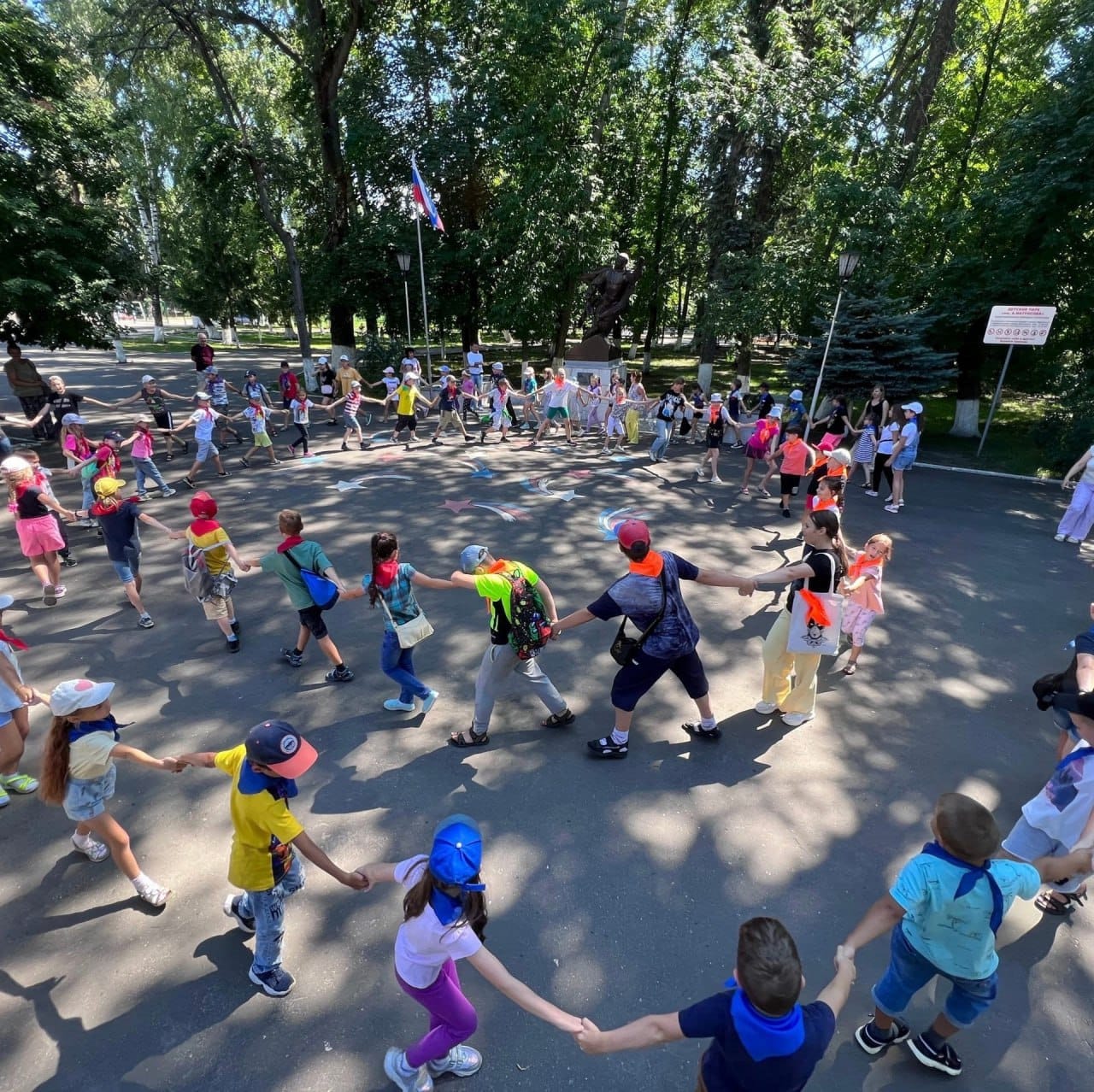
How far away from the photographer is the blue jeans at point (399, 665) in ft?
16.5

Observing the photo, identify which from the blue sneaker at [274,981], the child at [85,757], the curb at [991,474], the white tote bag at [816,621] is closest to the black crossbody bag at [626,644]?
the white tote bag at [816,621]

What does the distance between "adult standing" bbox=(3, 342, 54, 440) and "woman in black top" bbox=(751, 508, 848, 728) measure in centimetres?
1483

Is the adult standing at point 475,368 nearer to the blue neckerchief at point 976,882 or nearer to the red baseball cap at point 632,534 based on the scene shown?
the red baseball cap at point 632,534

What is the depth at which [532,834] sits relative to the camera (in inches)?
165

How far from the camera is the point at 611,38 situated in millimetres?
20281

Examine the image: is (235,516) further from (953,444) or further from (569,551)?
(953,444)

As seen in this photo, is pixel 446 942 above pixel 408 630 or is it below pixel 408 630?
above

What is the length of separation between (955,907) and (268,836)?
9.73ft

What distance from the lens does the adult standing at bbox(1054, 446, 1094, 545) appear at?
30.9ft

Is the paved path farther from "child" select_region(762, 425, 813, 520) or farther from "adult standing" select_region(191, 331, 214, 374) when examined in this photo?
"adult standing" select_region(191, 331, 214, 374)

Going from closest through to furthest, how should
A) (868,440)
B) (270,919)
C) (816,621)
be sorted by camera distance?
(270,919), (816,621), (868,440)

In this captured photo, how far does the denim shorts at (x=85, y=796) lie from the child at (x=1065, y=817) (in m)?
5.12

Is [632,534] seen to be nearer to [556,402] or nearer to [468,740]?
[468,740]

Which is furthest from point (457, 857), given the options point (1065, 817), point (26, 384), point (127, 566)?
point (26, 384)
